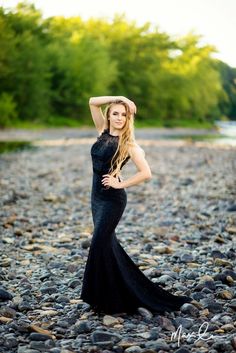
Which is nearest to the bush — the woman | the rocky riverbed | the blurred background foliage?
the blurred background foliage

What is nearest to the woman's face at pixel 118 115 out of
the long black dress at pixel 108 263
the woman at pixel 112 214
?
the woman at pixel 112 214

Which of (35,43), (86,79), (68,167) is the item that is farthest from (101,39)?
(68,167)

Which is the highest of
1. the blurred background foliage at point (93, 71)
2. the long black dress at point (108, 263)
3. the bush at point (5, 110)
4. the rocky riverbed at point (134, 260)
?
the blurred background foliage at point (93, 71)

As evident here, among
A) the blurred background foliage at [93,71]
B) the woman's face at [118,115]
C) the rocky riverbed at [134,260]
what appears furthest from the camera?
the blurred background foliage at [93,71]

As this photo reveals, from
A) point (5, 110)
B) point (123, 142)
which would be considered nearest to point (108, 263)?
point (123, 142)

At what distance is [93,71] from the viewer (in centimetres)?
6419

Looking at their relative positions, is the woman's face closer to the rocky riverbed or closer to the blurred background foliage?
the rocky riverbed

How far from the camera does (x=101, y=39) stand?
2896 inches

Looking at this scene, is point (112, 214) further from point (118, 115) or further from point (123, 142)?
point (118, 115)

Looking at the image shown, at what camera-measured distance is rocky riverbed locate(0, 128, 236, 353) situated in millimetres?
4996

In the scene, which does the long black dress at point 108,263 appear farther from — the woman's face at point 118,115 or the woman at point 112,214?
the woman's face at point 118,115

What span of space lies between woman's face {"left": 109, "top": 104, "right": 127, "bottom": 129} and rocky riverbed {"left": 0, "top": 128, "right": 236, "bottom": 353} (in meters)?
1.87

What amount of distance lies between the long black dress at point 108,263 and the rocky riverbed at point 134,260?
5.2 inches

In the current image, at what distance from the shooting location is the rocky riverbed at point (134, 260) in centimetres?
500
